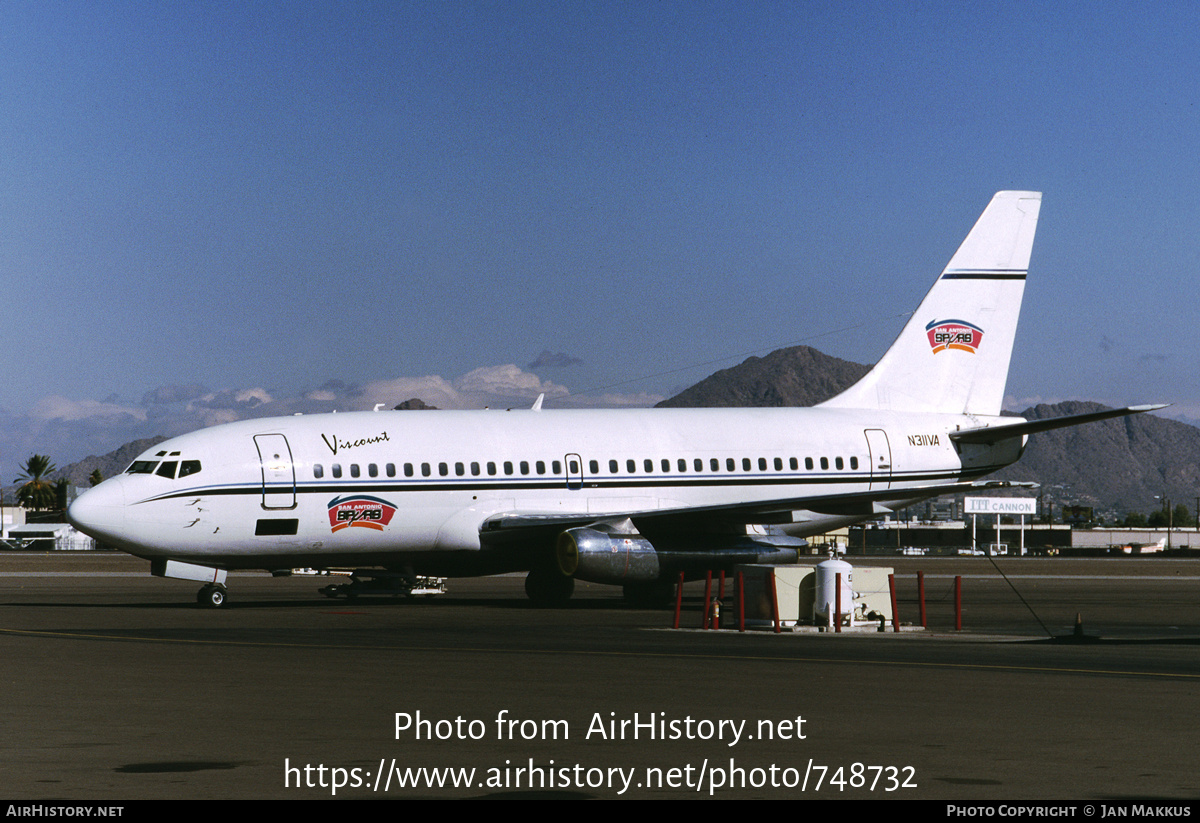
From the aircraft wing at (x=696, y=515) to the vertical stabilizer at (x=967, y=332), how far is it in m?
6.64

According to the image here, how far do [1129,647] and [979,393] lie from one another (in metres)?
21.0

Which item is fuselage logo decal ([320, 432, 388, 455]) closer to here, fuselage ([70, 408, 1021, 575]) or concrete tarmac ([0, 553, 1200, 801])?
fuselage ([70, 408, 1021, 575])

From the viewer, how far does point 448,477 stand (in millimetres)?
33250

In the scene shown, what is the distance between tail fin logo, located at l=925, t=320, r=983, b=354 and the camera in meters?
41.3

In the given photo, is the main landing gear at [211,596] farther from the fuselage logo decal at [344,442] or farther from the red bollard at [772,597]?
the red bollard at [772,597]

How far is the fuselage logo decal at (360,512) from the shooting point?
32094 mm

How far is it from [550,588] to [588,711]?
68.8 feet

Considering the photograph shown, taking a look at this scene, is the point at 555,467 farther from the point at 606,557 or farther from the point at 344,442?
the point at 344,442

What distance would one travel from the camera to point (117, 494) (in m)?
30.4

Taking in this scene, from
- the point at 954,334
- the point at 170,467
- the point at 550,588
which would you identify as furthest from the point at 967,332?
the point at 170,467

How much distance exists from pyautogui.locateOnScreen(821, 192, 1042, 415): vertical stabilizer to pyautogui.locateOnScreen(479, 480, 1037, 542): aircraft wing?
21.8 ft

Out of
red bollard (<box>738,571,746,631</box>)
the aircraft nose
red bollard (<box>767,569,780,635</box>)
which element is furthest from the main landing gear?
red bollard (<box>767,569,780,635</box>)
